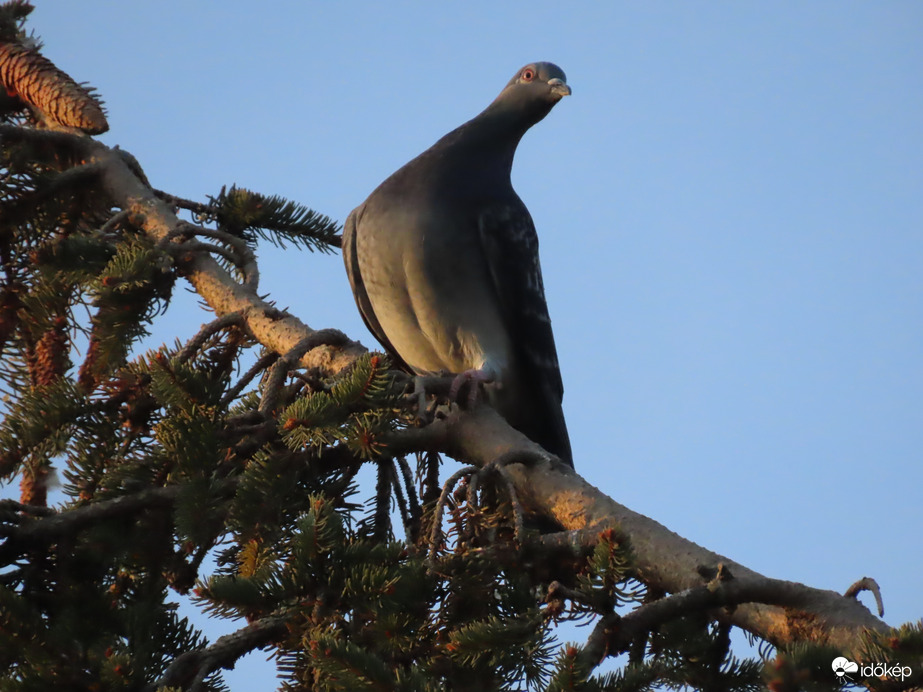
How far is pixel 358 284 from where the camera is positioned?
17.7 feet

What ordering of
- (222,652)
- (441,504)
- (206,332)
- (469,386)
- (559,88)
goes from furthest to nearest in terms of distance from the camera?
1. (559,88)
2. (206,332)
3. (469,386)
4. (441,504)
5. (222,652)

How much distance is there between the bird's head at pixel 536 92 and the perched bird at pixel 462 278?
0.58 meters

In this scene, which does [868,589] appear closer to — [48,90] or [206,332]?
[206,332]

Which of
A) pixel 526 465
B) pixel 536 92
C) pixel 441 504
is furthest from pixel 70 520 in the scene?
pixel 536 92

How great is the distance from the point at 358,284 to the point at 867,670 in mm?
3828

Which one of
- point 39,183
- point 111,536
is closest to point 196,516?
point 111,536

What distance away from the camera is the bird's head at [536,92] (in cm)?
592

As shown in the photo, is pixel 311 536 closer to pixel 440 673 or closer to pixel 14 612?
pixel 440 673

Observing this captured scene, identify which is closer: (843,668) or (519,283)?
(843,668)

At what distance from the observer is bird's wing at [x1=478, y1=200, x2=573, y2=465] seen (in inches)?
199

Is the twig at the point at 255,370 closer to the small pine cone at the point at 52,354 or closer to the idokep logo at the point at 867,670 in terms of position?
the small pine cone at the point at 52,354

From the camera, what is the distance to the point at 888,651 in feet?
6.33

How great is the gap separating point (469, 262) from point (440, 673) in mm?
2923

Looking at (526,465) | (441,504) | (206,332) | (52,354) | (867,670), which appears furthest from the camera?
(52,354)
